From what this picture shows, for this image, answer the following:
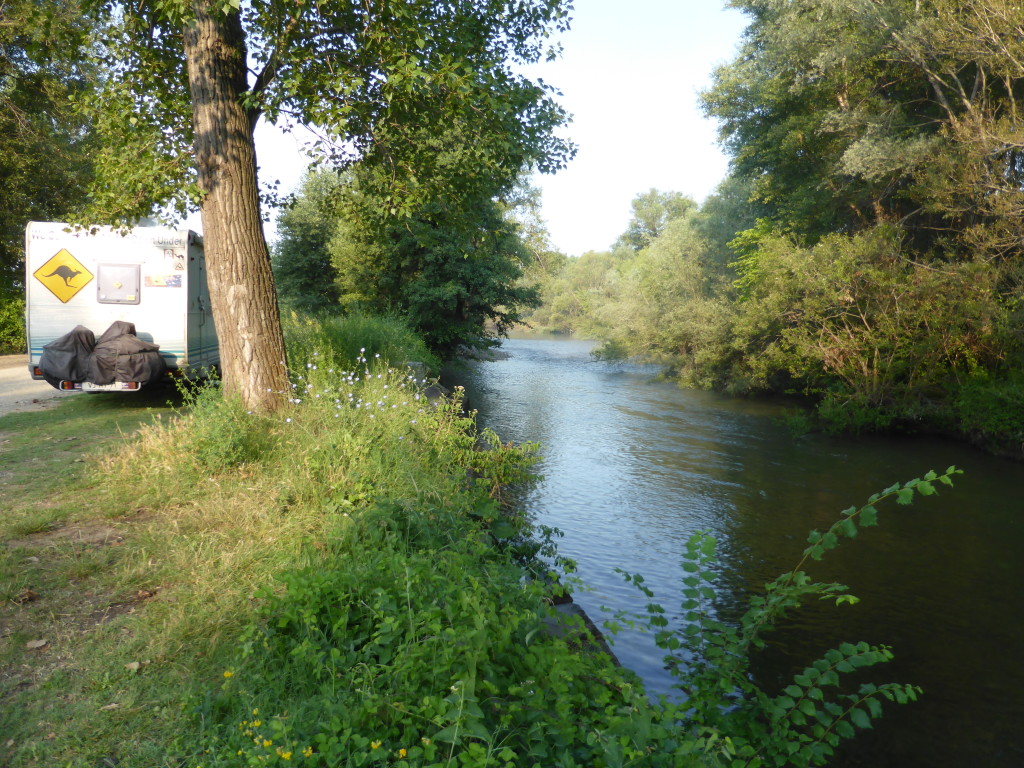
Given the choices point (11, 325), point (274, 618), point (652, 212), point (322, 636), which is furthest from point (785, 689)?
point (652, 212)

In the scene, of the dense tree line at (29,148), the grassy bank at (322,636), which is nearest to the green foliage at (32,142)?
the dense tree line at (29,148)

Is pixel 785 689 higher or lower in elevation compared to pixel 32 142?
lower

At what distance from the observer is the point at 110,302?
1080 centimetres

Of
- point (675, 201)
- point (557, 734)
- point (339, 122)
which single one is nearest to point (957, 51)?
point (339, 122)

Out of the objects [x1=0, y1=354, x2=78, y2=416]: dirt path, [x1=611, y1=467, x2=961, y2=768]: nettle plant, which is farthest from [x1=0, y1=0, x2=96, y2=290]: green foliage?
[x1=611, y1=467, x2=961, y2=768]: nettle plant

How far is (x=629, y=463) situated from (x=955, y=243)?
10570 millimetres

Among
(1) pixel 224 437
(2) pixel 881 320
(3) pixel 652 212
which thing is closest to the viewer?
(1) pixel 224 437

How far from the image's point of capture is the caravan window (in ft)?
35.3

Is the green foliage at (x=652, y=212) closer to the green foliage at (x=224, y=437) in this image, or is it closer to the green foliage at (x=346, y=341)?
the green foliage at (x=346, y=341)

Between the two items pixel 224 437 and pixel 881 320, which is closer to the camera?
pixel 224 437

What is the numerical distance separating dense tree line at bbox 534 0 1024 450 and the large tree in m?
10.8

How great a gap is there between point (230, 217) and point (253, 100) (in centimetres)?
116

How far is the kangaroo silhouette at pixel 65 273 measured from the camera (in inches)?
416

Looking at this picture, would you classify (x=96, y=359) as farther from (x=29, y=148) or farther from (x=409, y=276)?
(x=409, y=276)
